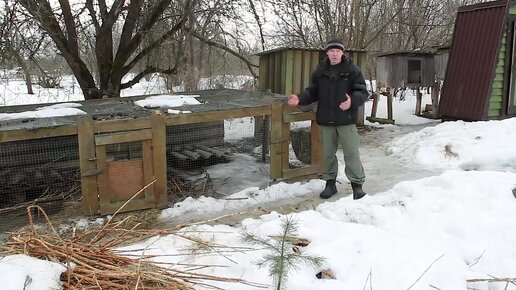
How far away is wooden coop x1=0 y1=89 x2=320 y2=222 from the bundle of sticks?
157 cm

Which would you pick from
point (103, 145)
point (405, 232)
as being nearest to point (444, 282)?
point (405, 232)

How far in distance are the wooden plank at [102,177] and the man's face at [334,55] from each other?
253 centimetres

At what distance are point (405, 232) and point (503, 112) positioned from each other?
7144mm

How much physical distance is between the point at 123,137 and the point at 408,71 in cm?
799

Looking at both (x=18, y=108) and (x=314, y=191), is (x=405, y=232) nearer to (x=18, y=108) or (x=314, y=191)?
(x=314, y=191)

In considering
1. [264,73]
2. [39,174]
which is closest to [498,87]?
[264,73]

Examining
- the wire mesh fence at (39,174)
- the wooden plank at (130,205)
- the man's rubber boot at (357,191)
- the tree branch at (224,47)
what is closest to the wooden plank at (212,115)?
the wooden plank at (130,205)

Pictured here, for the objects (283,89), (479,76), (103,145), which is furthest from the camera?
(479,76)

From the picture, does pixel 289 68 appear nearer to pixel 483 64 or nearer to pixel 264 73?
pixel 264 73

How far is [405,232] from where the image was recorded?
3.20 meters

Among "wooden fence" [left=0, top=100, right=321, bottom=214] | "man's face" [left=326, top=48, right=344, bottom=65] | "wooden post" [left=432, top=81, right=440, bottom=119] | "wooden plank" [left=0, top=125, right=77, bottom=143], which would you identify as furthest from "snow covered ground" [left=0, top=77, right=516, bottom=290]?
"wooden post" [left=432, top=81, right=440, bottom=119]

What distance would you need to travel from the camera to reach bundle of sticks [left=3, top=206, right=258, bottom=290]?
7.16 ft

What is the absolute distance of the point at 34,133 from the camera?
4.26 metres

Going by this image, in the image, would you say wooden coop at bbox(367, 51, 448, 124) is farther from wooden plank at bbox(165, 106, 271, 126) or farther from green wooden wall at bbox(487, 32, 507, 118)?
wooden plank at bbox(165, 106, 271, 126)
